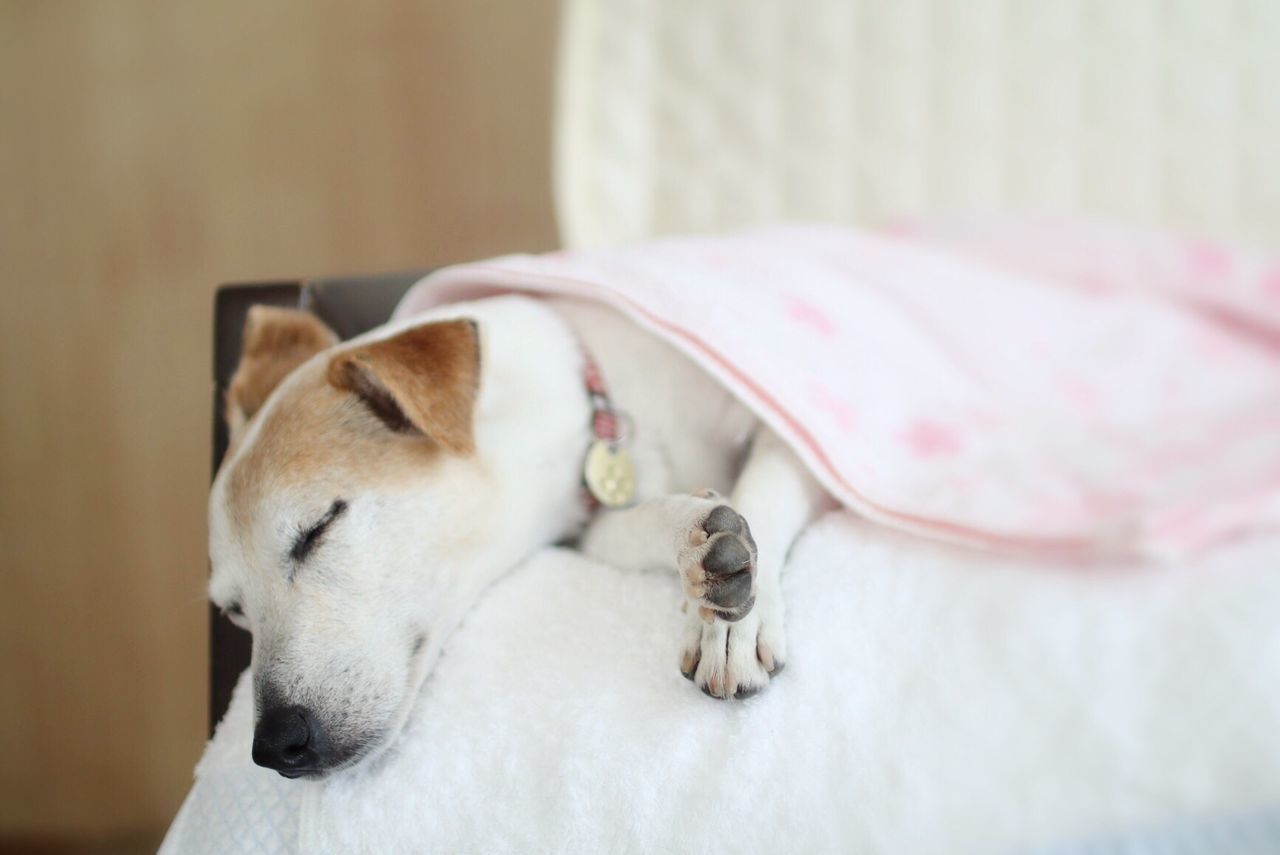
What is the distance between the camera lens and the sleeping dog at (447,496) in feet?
2.34

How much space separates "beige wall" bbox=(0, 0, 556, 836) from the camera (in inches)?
77.2

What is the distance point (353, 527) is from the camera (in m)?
0.83

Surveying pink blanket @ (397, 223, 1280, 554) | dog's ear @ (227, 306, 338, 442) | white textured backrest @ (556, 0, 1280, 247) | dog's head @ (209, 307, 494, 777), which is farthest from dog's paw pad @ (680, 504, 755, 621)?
white textured backrest @ (556, 0, 1280, 247)

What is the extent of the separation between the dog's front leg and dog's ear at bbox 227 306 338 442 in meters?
0.47

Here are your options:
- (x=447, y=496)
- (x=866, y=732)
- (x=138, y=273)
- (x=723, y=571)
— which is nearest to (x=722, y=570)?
(x=723, y=571)

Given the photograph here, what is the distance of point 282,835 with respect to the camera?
2.25 feet

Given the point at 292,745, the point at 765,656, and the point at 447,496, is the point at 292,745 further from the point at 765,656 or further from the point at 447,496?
the point at 765,656

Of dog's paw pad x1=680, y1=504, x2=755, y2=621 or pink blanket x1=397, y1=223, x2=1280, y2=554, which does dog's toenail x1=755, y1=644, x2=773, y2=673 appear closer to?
dog's paw pad x1=680, y1=504, x2=755, y2=621

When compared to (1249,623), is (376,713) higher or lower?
lower

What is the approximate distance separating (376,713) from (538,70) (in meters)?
1.64

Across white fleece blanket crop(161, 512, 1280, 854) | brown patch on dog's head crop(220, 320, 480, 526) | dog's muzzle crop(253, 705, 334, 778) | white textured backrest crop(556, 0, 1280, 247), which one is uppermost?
white textured backrest crop(556, 0, 1280, 247)

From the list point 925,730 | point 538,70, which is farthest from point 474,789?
point 538,70

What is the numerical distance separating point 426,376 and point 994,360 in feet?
2.52

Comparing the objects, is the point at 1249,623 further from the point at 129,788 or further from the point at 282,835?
the point at 129,788
